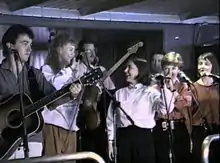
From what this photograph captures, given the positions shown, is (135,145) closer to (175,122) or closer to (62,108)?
(175,122)

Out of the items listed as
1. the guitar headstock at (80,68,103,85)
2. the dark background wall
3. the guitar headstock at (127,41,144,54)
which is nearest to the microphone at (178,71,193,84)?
the dark background wall

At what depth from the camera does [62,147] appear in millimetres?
2072

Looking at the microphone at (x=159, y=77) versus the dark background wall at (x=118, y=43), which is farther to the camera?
the microphone at (x=159, y=77)

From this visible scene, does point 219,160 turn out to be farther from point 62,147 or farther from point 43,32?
point 43,32

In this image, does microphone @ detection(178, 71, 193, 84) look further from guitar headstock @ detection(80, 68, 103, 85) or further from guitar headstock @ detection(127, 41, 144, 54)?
guitar headstock @ detection(80, 68, 103, 85)

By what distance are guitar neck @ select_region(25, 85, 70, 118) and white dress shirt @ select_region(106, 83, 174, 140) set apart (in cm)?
24

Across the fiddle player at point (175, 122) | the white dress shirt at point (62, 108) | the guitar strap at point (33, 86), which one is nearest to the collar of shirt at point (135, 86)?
the fiddle player at point (175, 122)

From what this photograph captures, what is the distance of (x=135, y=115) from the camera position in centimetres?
221

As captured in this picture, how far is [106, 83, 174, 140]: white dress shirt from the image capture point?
217 cm

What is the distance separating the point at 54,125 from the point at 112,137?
27 centimetres

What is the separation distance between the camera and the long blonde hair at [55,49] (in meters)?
2.00

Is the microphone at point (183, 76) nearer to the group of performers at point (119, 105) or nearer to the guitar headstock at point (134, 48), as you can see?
the group of performers at point (119, 105)

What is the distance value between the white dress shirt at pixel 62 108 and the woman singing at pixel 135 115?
0.56ft

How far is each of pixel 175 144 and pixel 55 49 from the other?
72cm
